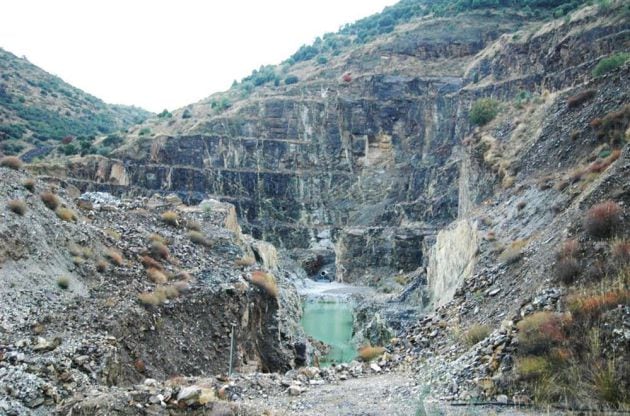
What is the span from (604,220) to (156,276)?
36.4 ft

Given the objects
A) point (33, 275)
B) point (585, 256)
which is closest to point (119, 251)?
point (33, 275)

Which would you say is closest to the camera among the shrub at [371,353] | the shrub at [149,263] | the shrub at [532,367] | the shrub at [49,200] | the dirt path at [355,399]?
the shrub at [532,367]

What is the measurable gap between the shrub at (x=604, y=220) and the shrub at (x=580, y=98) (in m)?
13.6

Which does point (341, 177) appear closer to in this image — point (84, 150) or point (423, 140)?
point (423, 140)

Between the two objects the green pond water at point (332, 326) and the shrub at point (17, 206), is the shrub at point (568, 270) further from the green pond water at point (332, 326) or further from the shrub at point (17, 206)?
the green pond water at point (332, 326)

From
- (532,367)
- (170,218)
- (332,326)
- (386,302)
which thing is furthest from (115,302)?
(332,326)

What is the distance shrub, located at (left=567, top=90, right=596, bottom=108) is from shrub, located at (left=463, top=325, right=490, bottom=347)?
14.9m

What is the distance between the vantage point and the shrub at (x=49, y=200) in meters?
15.2

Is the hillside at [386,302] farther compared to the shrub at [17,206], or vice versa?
the shrub at [17,206]

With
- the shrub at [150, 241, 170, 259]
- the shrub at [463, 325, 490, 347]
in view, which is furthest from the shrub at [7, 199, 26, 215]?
the shrub at [463, 325, 490, 347]

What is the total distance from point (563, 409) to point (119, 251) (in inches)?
497

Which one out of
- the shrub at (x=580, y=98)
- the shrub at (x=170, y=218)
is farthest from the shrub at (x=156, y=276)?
the shrub at (x=580, y=98)

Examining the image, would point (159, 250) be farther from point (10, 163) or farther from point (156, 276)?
point (10, 163)

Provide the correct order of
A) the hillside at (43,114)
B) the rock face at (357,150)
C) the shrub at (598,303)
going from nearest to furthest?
the shrub at (598,303)
the rock face at (357,150)
the hillside at (43,114)
